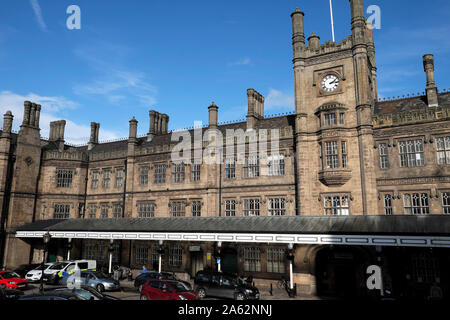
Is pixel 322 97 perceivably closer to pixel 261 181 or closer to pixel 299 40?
pixel 299 40

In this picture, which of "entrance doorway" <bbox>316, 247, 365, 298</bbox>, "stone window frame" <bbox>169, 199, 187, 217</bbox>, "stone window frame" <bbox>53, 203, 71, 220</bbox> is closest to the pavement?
"entrance doorway" <bbox>316, 247, 365, 298</bbox>

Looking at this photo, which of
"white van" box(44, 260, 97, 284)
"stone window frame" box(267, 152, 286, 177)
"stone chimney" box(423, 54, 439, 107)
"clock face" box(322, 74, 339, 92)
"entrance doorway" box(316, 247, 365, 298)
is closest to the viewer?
"entrance doorway" box(316, 247, 365, 298)

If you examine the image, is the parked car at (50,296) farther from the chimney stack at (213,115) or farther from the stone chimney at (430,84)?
the stone chimney at (430,84)

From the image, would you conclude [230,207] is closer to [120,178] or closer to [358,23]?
[120,178]

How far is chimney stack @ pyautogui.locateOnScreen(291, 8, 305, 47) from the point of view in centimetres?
2958

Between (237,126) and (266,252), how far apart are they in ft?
44.8

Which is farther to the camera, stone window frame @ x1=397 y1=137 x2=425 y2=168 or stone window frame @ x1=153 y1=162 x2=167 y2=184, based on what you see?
stone window frame @ x1=153 y1=162 x2=167 y2=184

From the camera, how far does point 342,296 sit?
23781 millimetres

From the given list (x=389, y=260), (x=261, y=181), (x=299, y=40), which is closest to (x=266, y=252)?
(x=261, y=181)

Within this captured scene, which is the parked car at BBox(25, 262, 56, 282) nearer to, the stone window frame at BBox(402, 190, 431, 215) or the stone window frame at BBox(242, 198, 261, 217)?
the stone window frame at BBox(242, 198, 261, 217)

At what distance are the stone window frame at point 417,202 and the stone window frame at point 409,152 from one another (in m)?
1.95

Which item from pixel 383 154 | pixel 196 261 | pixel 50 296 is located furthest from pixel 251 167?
pixel 50 296

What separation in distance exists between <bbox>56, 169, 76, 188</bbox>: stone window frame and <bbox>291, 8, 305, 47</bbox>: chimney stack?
2814 centimetres

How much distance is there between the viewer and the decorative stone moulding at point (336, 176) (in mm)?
25862
